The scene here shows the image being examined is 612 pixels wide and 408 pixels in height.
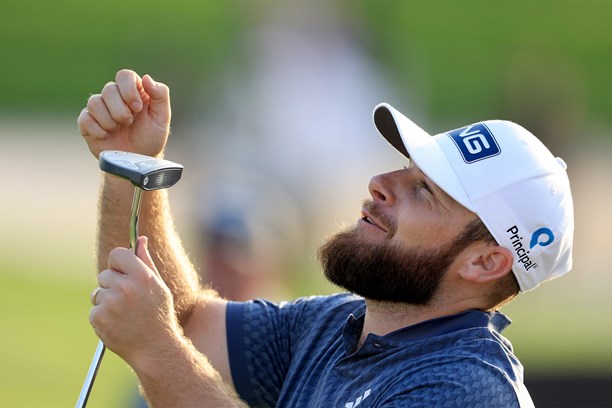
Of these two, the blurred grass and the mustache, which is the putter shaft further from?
the blurred grass

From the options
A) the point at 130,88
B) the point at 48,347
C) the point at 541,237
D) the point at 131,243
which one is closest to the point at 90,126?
the point at 130,88

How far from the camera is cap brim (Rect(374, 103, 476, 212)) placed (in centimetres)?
351

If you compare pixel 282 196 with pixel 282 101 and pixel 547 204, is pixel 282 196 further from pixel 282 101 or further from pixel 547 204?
pixel 547 204

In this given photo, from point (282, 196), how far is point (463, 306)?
22.6 feet

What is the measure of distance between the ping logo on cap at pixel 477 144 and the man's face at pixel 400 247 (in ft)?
0.45

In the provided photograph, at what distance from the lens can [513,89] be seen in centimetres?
1402

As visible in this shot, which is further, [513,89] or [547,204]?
[513,89]

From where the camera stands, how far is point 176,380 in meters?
3.14

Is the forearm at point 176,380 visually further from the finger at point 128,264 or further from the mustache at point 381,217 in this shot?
the mustache at point 381,217

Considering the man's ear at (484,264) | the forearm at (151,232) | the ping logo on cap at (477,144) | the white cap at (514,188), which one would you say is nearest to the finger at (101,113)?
the forearm at (151,232)

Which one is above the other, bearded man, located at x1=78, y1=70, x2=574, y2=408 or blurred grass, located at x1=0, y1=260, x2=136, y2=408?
bearded man, located at x1=78, y1=70, x2=574, y2=408

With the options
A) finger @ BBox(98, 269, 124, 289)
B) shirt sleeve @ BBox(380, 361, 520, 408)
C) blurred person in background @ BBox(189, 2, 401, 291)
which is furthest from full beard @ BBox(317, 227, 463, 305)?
blurred person in background @ BBox(189, 2, 401, 291)

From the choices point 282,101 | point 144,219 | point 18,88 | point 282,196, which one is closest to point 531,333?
point 282,196

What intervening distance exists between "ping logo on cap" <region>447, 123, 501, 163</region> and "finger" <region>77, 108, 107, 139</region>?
3.59 ft
